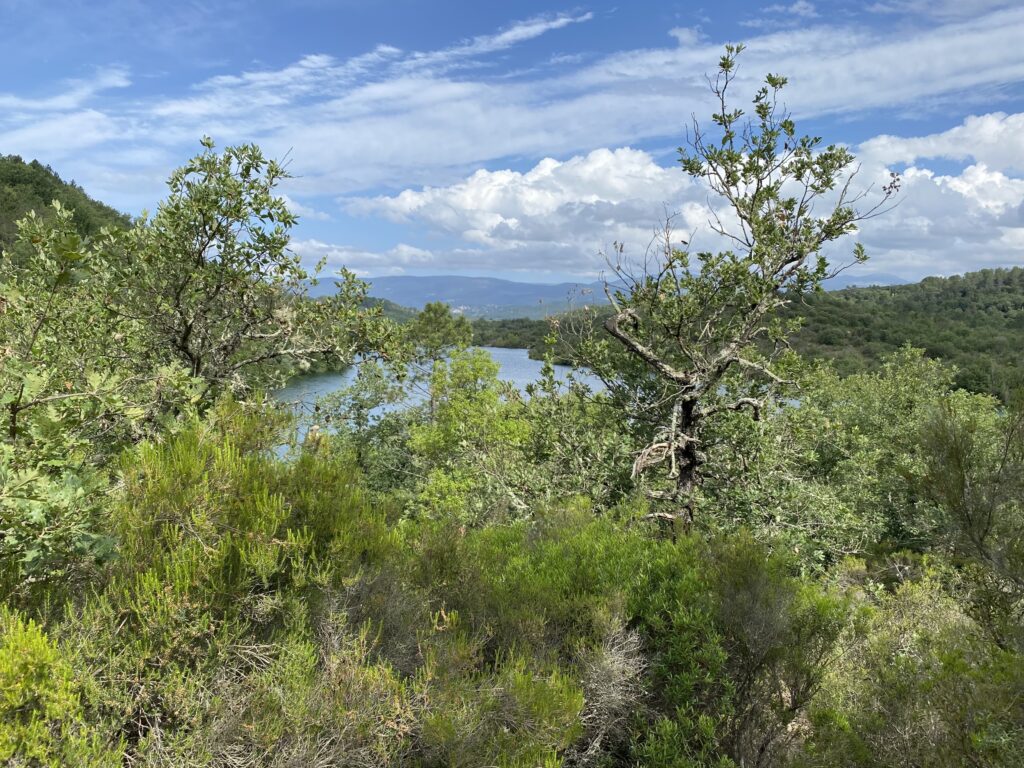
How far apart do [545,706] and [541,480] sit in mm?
4951

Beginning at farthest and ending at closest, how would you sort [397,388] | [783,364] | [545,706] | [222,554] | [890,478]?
[397,388] → [890,478] → [783,364] → [545,706] → [222,554]

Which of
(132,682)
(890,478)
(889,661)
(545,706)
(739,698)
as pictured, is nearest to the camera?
(132,682)

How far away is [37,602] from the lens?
10.5 ft

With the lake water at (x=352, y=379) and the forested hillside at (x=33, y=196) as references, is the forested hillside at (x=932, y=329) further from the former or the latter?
the forested hillside at (x=33, y=196)

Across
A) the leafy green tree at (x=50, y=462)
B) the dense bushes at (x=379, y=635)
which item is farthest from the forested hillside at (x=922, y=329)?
the leafy green tree at (x=50, y=462)

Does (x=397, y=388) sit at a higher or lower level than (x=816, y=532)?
higher

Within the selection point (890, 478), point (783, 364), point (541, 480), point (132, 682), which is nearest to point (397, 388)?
point (541, 480)

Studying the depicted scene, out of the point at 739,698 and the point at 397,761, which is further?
the point at 739,698

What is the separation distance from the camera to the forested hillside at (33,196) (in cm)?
5653

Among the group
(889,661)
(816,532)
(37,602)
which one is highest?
(37,602)

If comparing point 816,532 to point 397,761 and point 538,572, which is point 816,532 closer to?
point 538,572

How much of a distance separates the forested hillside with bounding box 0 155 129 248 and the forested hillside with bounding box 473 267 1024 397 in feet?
149

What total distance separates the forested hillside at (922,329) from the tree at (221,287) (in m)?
23.7

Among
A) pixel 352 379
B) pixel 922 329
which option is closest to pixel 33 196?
pixel 352 379
